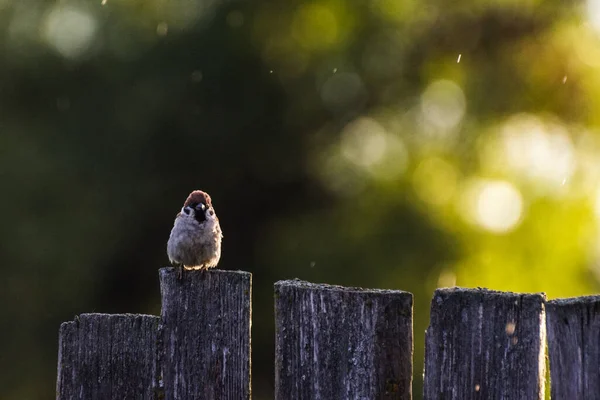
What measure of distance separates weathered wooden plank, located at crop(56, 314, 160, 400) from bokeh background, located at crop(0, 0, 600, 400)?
4904 mm

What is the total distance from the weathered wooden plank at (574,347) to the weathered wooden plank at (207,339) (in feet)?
2.76

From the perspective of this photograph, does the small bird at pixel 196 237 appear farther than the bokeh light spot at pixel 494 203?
No

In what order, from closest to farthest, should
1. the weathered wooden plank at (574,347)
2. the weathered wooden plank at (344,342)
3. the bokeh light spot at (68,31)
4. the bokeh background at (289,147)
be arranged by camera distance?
1. the weathered wooden plank at (574,347)
2. the weathered wooden plank at (344,342)
3. the bokeh background at (289,147)
4. the bokeh light spot at (68,31)

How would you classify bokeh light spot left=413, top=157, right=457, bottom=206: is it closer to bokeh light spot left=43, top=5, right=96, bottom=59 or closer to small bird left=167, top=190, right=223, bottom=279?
small bird left=167, top=190, right=223, bottom=279

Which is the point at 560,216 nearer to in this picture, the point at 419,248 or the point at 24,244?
the point at 419,248

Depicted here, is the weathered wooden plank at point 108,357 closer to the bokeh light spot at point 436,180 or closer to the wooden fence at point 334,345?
the wooden fence at point 334,345

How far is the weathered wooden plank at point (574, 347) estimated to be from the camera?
6.90ft

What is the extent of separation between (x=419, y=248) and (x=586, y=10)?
2797 millimetres

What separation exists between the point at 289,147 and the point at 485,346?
5875 millimetres

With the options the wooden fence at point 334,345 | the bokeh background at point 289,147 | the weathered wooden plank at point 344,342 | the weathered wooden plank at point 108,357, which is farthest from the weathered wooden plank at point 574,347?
the bokeh background at point 289,147

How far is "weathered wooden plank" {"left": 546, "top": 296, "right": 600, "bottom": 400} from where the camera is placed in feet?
6.90

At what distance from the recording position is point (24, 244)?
7703mm

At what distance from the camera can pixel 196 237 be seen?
562 cm

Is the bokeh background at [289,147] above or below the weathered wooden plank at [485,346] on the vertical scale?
above
